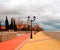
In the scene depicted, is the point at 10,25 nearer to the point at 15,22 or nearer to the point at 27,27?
the point at 15,22

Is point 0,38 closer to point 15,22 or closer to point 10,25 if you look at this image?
point 10,25

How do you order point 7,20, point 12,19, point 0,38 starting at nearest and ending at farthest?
1. point 0,38
2. point 7,20
3. point 12,19

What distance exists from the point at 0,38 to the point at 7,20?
5212 centimetres

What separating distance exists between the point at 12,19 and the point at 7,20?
203 inches

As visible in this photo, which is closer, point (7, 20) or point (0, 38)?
point (0, 38)

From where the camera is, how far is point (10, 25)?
73500 mm

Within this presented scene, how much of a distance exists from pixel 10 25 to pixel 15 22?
567 centimetres

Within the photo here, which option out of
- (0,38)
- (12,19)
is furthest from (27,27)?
(0,38)

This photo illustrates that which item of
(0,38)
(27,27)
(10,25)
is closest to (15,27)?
(10,25)

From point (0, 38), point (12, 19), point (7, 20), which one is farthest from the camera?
point (12, 19)

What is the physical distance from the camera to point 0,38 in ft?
69.6

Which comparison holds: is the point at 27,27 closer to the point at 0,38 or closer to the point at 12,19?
the point at 12,19

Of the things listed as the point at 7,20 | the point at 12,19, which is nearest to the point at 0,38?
the point at 7,20

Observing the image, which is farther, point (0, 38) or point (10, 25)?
point (10, 25)
